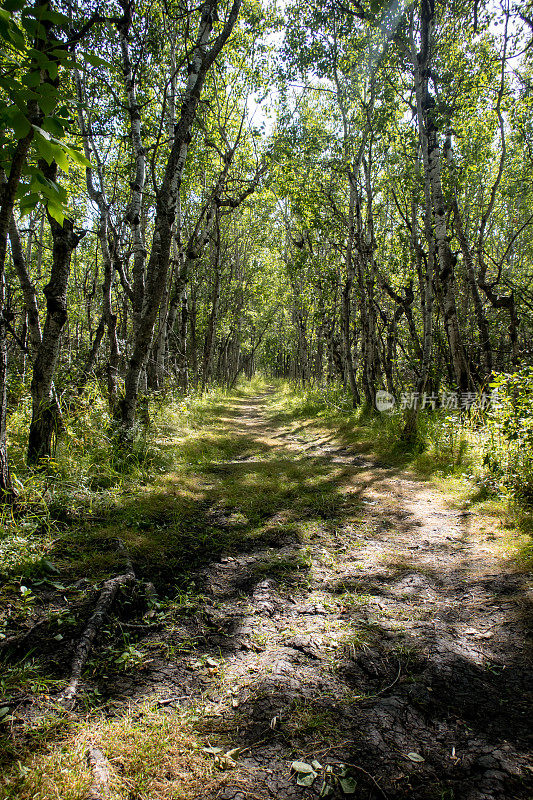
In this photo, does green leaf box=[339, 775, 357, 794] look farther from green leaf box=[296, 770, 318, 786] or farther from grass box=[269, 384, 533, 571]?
grass box=[269, 384, 533, 571]

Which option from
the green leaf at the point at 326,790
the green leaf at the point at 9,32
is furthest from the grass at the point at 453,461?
the green leaf at the point at 9,32

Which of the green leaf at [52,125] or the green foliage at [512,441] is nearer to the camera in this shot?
the green leaf at [52,125]

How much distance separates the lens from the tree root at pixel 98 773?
1.54 metres

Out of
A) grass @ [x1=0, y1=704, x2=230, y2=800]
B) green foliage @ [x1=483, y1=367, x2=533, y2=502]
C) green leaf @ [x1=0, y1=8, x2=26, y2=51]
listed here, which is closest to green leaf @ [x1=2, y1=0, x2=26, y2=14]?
green leaf @ [x1=0, y1=8, x2=26, y2=51]

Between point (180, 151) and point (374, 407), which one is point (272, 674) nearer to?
point (180, 151)

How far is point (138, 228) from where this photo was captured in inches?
310

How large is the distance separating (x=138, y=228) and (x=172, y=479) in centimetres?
543

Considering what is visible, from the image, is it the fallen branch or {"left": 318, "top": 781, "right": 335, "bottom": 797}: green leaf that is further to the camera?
the fallen branch

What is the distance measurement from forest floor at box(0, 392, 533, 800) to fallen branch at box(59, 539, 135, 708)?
0.27ft

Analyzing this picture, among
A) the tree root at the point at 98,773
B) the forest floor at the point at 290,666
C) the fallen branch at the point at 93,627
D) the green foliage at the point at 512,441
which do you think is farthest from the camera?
the green foliage at the point at 512,441

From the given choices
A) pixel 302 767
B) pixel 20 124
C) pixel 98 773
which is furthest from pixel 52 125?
pixel 302 767

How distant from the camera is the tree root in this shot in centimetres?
154

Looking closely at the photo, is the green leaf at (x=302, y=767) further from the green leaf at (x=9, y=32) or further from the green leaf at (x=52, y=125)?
the green leaf at (x=9, y=32)

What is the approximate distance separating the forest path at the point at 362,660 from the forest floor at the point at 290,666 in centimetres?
1
